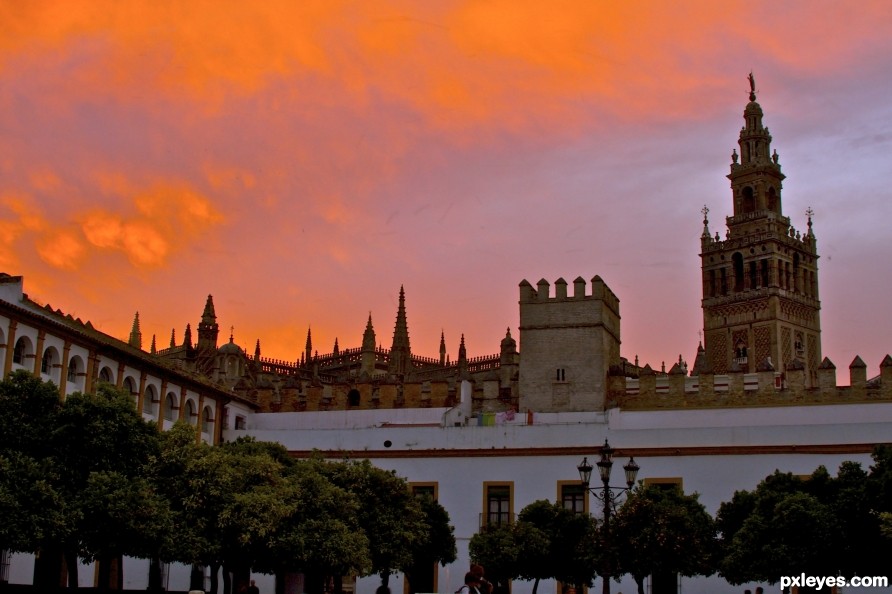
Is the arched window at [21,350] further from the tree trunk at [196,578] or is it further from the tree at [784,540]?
the tree at [784,540]

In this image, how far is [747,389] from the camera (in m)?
46.3

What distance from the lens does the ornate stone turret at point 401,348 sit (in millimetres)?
74312

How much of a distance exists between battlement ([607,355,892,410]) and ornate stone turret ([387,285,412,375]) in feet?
89.1

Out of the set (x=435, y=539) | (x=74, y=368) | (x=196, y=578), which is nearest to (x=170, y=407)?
(x=74, y=368)

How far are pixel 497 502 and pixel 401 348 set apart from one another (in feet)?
114

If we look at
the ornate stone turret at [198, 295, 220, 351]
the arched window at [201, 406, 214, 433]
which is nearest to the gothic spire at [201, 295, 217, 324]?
the ornate stone turret at [198, 295, 220, 351]

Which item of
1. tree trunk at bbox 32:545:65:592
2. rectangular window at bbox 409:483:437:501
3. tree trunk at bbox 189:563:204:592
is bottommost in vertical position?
tree trunk at bbox 189:563:204:592

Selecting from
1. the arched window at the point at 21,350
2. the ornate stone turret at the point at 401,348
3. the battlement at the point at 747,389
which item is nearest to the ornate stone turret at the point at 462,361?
the ornate stone turret at the point at 401,348

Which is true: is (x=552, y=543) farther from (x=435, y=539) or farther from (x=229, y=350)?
(x=229, y=350)

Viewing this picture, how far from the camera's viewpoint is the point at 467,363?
72812 millimetres

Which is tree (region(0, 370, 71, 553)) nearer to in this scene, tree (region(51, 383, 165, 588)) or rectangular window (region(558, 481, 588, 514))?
tree (region(51, 383, 165, 588))

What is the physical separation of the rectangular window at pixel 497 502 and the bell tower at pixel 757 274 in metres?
44.2

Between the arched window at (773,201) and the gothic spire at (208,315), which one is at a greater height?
the arched window at (773,201)

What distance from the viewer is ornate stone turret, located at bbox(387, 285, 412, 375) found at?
244ft
